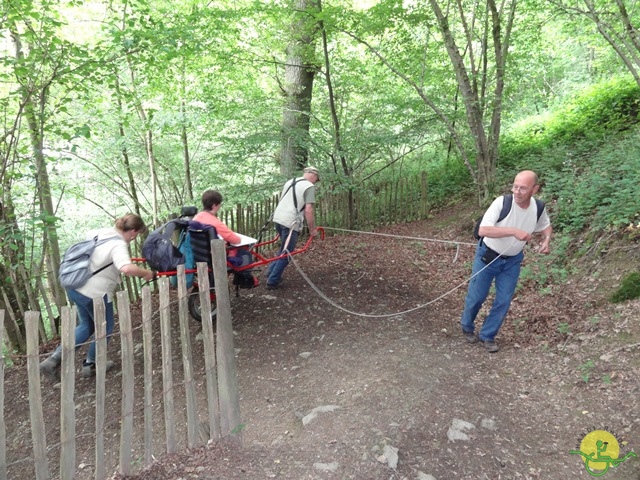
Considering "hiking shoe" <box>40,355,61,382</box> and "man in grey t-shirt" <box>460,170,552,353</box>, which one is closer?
"man in grey t-shirt" <box>460,170,552,353</box>

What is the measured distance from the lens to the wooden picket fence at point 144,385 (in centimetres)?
215

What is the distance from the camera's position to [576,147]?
895cm

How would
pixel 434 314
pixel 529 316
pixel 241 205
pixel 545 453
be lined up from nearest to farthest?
pixel 545 453 → pixel 529 316 → pixel 434 314 → pixel 241 205

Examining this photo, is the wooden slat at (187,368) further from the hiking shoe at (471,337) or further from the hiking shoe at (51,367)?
the hiking shoe at (471,337)

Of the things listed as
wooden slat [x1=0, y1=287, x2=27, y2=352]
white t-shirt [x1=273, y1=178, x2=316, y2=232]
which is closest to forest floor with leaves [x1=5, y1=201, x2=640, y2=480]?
wooden slat [x1=0, y1=287, x2=27, y2=352]

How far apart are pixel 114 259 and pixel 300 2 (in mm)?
7107

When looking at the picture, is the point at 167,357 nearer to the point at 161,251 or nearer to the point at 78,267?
the point at 78,267

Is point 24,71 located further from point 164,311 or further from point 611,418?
point 611,418

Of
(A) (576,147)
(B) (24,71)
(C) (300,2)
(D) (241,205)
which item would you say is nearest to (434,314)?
(D) (241,205)

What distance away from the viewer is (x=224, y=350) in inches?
113

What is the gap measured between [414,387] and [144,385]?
213cm

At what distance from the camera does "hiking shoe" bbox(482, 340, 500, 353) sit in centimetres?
428

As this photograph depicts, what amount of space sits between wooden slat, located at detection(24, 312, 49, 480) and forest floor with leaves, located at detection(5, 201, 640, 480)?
577 mm

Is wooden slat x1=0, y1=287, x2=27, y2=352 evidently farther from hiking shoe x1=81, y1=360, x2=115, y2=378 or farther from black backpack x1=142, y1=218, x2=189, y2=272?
black backpack x1=142, y1=218, x2=189, y2=272
